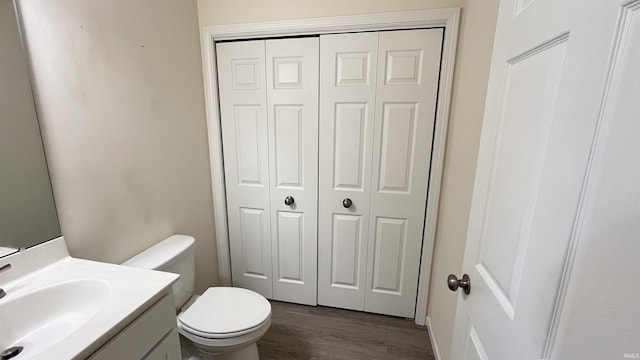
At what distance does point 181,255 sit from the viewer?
1372 mm

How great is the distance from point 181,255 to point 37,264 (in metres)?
0.52

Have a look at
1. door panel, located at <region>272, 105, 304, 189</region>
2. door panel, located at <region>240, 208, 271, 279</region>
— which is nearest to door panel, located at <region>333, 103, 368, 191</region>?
door panel, located at <region>272, 105, 304, 189</region>

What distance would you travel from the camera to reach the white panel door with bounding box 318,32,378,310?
1591 millimetres

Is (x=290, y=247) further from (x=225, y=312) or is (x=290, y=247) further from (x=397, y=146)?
(x=397, y=146)

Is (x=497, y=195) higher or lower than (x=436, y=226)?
higher

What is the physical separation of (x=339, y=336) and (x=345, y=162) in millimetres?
1144

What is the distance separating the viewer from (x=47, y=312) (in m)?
0.85

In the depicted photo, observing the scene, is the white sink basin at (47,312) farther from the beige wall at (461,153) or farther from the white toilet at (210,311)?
the beige wall at (461,153)

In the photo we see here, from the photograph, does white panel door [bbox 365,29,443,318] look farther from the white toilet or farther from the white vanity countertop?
the white vanity countertop

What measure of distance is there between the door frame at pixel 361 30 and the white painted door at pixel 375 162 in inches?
1.6

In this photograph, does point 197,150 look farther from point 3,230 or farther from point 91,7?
point 3,230

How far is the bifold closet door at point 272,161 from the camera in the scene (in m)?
1.69

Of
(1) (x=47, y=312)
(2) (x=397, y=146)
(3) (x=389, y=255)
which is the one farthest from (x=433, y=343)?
(1) (x=47, y=312)

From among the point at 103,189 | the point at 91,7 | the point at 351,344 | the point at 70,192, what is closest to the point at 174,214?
the point at 103,189
